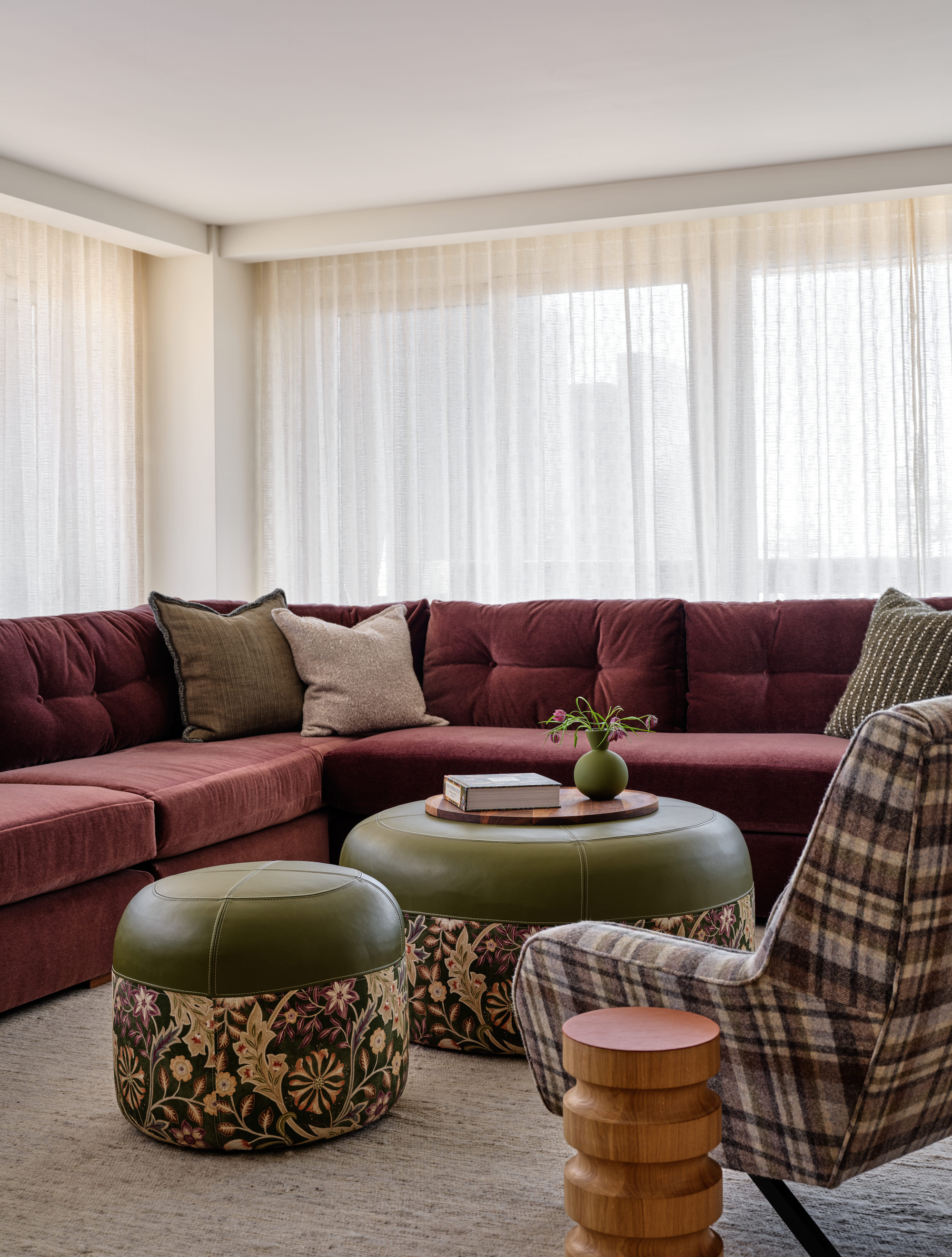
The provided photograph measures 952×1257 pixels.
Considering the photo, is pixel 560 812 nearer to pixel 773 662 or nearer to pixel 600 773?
pixel 600 773

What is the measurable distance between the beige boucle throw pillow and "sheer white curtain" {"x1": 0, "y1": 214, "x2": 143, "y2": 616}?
4.92 ft

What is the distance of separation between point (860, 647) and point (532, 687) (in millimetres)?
1122

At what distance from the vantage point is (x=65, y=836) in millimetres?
2734

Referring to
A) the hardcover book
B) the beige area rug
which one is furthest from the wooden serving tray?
the beige area rug

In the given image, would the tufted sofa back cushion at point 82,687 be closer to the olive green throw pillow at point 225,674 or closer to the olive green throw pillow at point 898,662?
the olive green throw pillow at point 225,674

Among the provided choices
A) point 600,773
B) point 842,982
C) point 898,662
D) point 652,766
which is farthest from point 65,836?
point 898,662

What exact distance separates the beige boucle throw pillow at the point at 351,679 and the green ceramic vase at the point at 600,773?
4.62 ft

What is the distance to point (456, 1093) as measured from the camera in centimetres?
228

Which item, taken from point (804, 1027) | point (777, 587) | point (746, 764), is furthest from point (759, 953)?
point (777, 587)

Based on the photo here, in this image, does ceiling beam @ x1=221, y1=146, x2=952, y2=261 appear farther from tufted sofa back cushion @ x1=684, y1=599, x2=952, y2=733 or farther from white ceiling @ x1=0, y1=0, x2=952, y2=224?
tufted sofa back cushion @ x1=684, y1=599, x2=952, y2=733

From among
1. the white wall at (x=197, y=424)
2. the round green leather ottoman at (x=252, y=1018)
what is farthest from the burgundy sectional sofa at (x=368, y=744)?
the white wall at (x=197, y=424)

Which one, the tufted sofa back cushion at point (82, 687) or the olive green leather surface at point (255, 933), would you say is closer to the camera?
the olive green leather surface at point (255, 933)

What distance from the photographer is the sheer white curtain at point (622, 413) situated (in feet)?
16.3

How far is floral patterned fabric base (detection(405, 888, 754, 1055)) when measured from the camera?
7.81ft
